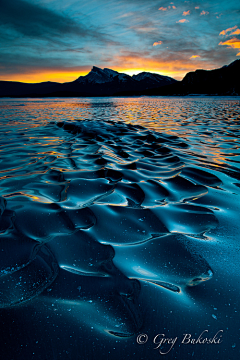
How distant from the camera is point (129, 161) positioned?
5.19 meters

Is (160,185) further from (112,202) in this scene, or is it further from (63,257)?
(63,257)

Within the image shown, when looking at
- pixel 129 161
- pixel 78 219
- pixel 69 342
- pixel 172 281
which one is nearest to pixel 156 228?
pixel 172 281

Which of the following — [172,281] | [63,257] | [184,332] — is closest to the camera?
[184,332]

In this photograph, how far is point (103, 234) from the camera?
231 centimetres

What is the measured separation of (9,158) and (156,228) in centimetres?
480

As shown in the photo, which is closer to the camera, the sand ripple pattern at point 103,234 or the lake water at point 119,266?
the lake water at point 119,266

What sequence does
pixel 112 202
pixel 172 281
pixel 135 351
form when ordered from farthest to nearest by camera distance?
pixel 112 202 → pixel 172 281 → pixel 135 351

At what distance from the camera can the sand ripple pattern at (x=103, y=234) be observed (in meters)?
1.61

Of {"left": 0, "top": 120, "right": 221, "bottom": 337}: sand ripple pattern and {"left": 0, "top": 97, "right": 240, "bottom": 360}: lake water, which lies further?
{"left": 0, "top": 120, "right": 221, "bottom": 337}: sand ripple pattern

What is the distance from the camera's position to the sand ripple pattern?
5.28 ft

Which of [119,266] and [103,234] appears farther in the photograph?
[103,234]

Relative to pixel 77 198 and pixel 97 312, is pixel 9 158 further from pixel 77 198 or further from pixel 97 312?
pixel 97 312

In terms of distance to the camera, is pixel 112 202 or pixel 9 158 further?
pixel 9 158

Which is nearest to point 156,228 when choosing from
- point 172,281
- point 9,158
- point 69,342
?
point 172,281
